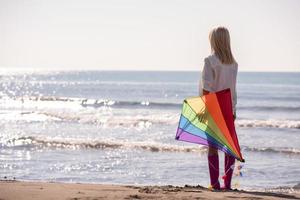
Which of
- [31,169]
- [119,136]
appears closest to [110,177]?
[31,169]

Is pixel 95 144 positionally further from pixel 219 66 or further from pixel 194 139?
pixel 219 66

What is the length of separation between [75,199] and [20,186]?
1.08m

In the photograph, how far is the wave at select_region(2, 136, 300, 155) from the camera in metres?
14.0

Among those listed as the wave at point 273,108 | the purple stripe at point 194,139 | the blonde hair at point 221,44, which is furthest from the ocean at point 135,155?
the wave at point 273,108

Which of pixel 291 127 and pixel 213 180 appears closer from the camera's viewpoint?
pixel 213 180

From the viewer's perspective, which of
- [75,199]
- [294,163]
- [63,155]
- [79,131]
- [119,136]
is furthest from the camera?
[79,131]

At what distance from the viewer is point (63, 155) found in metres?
12.9

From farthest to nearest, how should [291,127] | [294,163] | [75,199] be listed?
[291,127] < [294,163] < [75,199]

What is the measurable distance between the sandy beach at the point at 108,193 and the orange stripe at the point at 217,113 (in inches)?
22.9

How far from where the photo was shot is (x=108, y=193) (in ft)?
20.1

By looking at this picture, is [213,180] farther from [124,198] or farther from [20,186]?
[20,186]

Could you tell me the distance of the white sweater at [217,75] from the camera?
626cm

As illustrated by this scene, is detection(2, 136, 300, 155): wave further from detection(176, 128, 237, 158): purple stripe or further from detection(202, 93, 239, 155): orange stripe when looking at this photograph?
detection(202, 93, 239, 155): orange stripe

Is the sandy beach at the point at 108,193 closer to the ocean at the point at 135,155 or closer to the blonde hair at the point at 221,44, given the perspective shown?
the ocean at the point at 135,155
